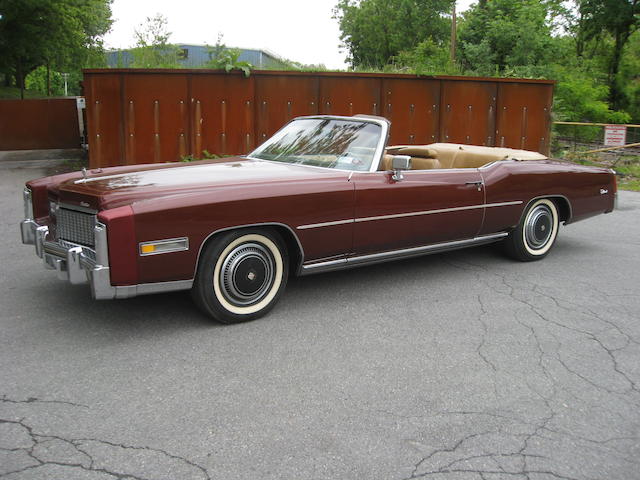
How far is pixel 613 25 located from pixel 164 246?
142ft

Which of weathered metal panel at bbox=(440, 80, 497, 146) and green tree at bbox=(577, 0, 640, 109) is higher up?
green tree at bbox=(577, 0, 640, 109)

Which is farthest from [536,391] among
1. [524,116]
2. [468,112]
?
[524,116]

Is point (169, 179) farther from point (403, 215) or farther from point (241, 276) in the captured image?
point (403, 215)

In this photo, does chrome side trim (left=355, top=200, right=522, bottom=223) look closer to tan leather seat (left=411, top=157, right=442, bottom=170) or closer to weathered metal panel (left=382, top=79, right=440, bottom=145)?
tan leather seat (left=411, top=157, right=442, bottom=170)

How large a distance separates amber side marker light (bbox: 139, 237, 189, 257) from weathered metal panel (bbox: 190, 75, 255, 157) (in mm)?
8242

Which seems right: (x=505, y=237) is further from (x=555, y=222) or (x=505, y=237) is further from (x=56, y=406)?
(x=56, y=406)

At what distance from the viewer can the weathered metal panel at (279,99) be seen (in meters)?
12.1

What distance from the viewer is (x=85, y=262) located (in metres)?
3.79

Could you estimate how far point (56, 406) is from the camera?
3023 millimetres

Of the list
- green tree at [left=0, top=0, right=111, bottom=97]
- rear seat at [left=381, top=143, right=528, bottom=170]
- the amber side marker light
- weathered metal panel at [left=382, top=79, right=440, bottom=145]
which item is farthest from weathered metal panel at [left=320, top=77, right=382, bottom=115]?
green tree at [left=0, top=0, right=111, bottom=97]

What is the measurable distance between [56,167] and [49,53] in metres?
20.3

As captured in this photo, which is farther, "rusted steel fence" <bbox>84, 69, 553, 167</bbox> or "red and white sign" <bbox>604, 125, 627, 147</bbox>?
"red and white sign" <bbox>604, 125, 627, 147</bbox>

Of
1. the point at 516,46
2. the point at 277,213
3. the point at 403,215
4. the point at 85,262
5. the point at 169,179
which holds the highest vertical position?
the point at 516,46

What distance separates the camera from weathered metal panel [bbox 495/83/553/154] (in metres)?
13.9
